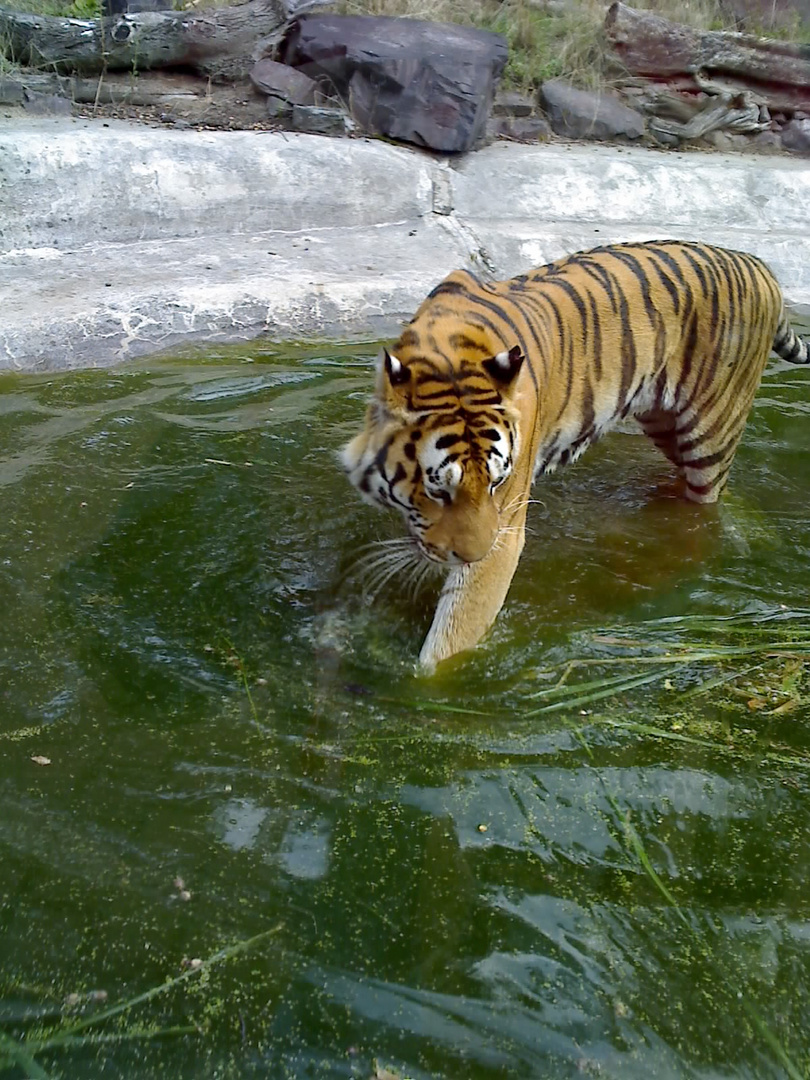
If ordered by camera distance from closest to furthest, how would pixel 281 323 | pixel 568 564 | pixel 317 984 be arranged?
pixel 317 984 → pixel 568 564 → pixel 281 323

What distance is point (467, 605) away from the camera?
2594 mm

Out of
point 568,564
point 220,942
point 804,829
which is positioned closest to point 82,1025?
point 220,942

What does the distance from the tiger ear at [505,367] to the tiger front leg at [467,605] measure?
1.40ft

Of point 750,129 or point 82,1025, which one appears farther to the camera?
point 750,129

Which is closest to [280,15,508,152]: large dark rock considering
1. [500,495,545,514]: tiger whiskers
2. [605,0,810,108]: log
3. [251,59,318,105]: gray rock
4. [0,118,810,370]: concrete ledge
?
[251,59,318,105]: gray rock

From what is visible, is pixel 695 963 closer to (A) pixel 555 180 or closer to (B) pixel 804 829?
(B) pixel 804 829

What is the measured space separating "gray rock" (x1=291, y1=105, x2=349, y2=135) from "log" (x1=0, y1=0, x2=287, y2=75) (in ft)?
2.76

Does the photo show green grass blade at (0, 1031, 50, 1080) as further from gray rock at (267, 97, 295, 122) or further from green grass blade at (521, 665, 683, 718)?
gray rock at (267, 97, 295, 122)

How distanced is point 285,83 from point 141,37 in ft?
3.14

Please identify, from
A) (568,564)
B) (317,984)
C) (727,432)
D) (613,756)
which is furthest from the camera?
(727,432)

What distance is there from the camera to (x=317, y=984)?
5.43 ft

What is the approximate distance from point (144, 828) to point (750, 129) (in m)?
7.86

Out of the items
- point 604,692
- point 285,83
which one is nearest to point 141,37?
point 285,83

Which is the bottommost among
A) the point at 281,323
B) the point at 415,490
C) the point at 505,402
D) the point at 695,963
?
the point at 281,323
